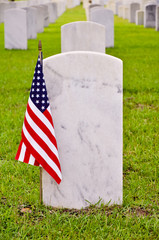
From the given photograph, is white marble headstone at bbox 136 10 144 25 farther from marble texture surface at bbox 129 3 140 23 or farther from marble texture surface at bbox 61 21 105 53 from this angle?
marble texture surface at bbox 61 21 105 53

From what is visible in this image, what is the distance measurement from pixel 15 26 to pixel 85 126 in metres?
9.04

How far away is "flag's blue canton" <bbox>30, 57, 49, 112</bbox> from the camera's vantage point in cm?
280

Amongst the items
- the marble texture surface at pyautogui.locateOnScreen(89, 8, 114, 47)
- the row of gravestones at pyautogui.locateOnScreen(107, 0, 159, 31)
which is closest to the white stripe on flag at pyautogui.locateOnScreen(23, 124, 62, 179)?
the marble texture surface at pyautogui.locateOnScreen(89, 8, 114, 47)

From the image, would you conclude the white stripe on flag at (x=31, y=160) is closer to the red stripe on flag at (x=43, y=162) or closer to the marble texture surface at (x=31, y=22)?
the red stripe on flag at (x=43, y=162)

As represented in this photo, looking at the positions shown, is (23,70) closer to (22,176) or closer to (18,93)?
(18,93)

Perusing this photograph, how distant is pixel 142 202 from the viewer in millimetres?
3092

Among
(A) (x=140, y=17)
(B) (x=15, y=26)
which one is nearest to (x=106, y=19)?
(B) (x=15, y=26)

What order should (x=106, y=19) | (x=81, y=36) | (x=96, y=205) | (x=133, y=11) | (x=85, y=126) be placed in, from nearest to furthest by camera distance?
1. (x=85, y=126)
2. (x=96, y=205)
3. (x=81, y=36)
4. (x=106, y=19)
5. (x=133, y=11)

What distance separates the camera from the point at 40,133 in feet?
9.38

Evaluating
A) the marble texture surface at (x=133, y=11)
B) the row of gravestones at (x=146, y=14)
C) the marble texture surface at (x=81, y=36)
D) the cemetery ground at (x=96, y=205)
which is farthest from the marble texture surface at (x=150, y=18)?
the marble texture surface at (x=81, y=36)

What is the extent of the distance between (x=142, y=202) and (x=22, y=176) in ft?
3.42

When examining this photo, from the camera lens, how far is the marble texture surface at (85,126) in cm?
285

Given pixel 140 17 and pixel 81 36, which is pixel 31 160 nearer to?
pixel 81 36

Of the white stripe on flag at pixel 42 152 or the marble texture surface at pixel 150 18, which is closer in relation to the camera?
the white stripe on flag at pixel 42 152
